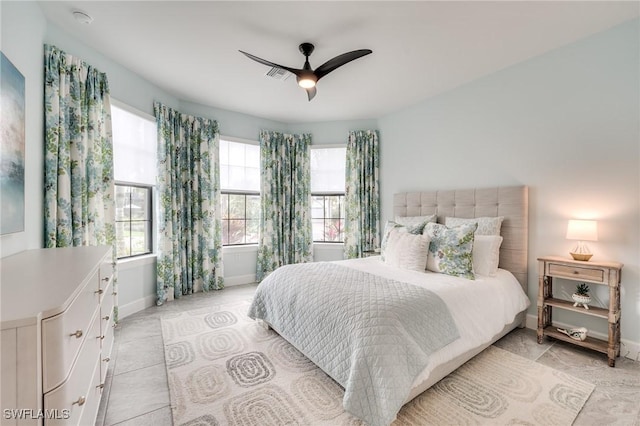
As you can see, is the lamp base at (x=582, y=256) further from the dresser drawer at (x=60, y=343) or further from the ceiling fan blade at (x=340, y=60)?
the dresser drawer at (x=60, y=343)

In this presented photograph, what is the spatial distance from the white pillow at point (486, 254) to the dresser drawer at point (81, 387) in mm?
2936

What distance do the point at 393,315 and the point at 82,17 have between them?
11.1 ft

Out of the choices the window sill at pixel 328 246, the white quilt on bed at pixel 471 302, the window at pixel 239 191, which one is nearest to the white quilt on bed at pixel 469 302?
the white quilt on bed at pixel 471 302

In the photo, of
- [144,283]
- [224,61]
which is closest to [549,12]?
[224,61]

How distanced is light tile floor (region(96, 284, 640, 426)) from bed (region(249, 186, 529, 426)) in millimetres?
404

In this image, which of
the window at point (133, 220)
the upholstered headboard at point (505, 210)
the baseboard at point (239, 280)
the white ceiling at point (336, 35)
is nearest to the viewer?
the white ceiling at point (336, 35)

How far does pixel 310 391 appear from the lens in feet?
6.21

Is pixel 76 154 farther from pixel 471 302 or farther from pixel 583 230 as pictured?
pixel 583 230

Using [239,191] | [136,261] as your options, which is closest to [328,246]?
[239,191]

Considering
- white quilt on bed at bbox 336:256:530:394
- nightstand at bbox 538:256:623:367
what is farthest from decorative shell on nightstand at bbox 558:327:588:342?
Result: white quilt on bed at bbox 336:256:530:394

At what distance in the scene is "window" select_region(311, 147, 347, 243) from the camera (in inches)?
194

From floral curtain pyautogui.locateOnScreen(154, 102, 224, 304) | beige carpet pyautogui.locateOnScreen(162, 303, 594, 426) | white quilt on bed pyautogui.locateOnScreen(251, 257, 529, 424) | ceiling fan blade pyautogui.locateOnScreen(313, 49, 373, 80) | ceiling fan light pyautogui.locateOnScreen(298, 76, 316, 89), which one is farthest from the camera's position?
floral curtain pyautogui.locateOnScreen(154, 102, 224, 304)

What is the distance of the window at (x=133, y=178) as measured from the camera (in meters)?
3.19

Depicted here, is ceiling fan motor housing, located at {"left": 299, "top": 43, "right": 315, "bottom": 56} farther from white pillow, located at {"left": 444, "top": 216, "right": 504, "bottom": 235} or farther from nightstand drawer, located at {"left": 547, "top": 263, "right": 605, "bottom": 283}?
nightstand drawer, located at {"left": 547, "top": 263, "right": 605, "bottom": 283}
